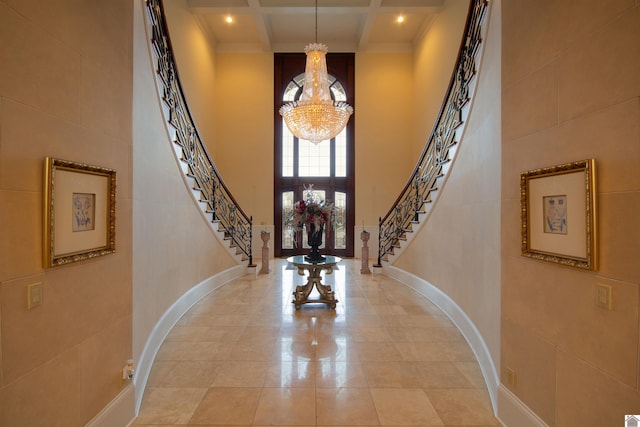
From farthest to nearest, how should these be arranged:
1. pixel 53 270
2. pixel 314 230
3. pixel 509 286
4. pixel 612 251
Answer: pixel 314 230
pixel 509 286
pixel 53 270
pixel 612 251

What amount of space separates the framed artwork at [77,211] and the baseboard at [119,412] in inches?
39.3

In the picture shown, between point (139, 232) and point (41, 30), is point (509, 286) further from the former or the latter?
point (41, 30)

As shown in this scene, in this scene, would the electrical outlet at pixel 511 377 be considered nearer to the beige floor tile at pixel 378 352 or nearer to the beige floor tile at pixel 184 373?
the beige floor tile at pixel 378 352

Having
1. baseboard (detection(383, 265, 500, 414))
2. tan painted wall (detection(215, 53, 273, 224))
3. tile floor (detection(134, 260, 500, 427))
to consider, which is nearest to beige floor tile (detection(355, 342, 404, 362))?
tile floor (detection(134, 260, 500, 427))

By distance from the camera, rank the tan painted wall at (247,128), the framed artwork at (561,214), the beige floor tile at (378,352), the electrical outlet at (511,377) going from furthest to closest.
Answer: the tan painted wall at (247,128) → the beige floor tile at (378,352) → the electrical outlet at (511,377) → the framed artwork at (561,214)

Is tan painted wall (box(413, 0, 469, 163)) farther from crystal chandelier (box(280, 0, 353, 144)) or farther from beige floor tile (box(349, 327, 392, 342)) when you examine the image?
beige floor tile (box(349, 327, 392, 342))

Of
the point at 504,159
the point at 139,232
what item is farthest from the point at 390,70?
the point at 139,232

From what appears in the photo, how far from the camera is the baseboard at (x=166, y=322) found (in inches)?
96.7

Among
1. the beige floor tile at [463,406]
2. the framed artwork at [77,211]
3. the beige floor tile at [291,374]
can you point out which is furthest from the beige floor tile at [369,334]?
the framed artwork at [77,211]

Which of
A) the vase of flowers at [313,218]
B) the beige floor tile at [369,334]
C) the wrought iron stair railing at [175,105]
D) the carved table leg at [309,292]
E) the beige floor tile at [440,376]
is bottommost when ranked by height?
the beige floor tile at [440,376]

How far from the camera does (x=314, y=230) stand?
16.0 ft

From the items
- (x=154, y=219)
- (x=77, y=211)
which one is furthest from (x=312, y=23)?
(x=77, y=211)

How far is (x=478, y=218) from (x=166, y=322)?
135 inches

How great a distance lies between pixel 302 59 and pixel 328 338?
8805 mm
